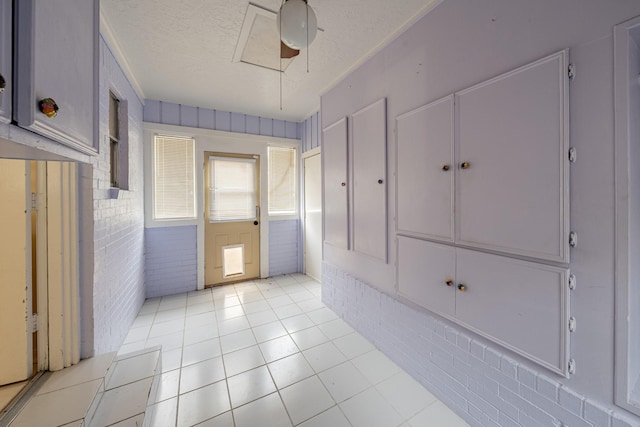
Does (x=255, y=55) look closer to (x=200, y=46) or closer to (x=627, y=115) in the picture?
(x=200, y=46)

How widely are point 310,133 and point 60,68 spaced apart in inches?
130

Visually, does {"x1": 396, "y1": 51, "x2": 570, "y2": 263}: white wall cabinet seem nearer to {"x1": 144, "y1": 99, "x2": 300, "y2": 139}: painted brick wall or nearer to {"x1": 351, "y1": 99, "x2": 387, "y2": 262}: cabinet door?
{"x1": 351, "y1": 99, "x2": 387, "y2": 262}: cabinet door

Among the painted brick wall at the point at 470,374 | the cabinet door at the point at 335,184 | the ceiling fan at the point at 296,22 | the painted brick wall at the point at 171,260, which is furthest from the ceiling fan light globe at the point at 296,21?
the painted brick wall at the point at 171,260

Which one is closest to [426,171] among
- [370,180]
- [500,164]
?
[500,164]

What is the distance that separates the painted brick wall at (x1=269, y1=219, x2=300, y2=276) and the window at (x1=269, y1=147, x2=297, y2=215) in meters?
0.23

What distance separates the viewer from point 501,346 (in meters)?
1.34

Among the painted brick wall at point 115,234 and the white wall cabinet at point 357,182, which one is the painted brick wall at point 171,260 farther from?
the white wall cabinet at point 357,182

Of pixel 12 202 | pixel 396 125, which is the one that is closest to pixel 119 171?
pixel 12 202

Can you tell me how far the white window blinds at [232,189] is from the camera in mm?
3762

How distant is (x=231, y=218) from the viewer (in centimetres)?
391

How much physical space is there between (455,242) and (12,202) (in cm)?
258

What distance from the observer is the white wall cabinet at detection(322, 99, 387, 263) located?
215 cm

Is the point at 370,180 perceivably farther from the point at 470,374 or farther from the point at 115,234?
the point at 115,234

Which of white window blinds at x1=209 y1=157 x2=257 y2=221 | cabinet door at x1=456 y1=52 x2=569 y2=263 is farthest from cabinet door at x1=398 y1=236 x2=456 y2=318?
white window blinds at x1=209 y1=157 x2=257 y2=221
